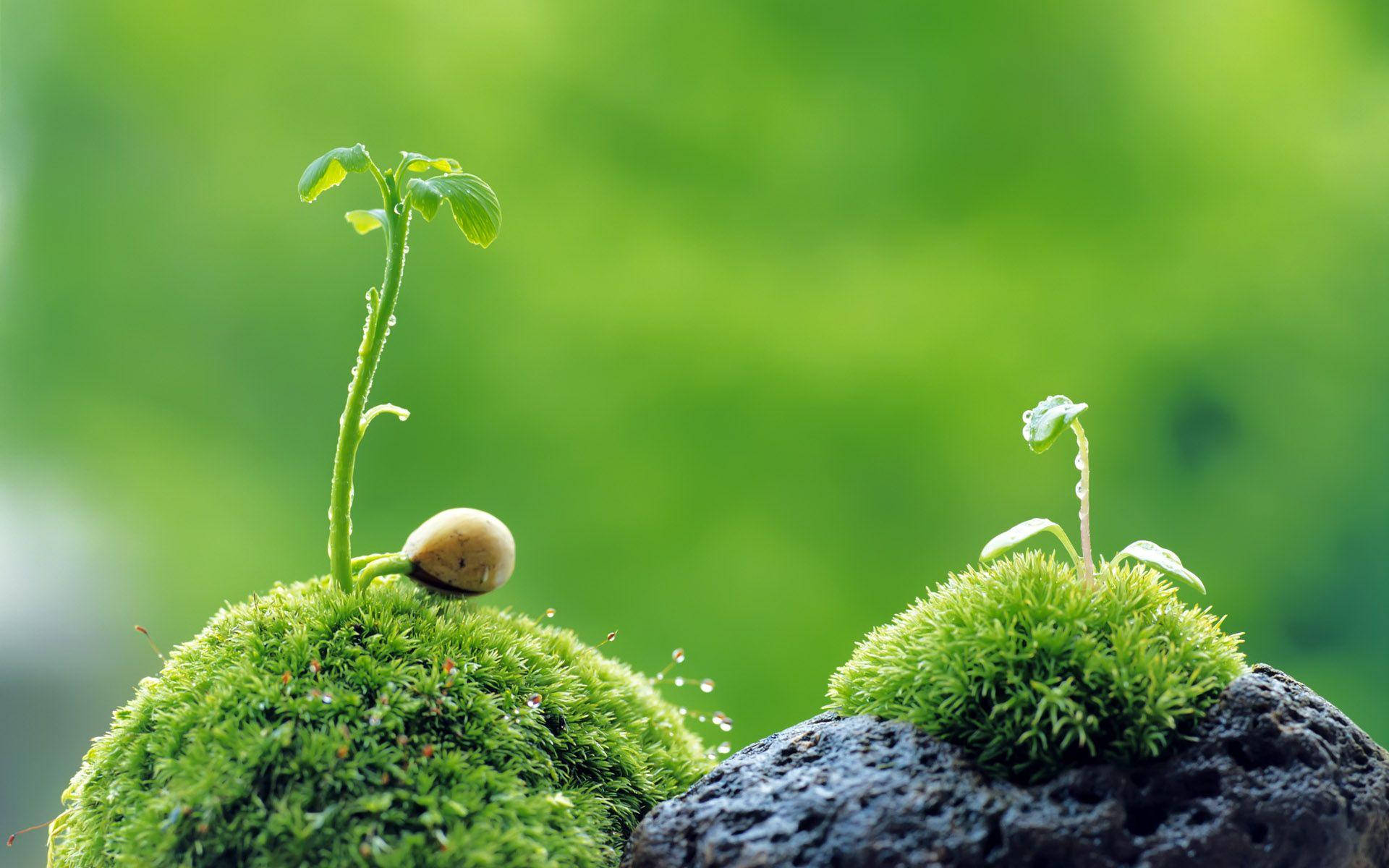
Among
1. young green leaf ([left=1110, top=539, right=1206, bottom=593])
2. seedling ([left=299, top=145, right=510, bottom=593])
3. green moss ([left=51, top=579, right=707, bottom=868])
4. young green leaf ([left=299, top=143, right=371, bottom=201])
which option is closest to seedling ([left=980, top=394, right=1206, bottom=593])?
young green leaf ([left=1110, top=539, right=1206, bottom=593])

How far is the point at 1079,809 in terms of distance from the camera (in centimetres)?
86

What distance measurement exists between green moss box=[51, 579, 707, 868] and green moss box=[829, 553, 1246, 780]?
0.31m

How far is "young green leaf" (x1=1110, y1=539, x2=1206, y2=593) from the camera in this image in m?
1.00

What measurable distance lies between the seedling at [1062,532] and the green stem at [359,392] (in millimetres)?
731

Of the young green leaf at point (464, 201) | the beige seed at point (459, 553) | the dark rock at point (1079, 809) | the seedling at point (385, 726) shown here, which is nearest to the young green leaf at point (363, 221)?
the seedling at point (385, 726)

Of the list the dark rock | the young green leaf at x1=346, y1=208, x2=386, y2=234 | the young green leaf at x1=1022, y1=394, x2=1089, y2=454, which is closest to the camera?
the dark rock

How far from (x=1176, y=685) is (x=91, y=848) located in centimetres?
108

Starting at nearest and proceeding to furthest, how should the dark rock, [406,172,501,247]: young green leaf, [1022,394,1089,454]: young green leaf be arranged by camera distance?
the dark rock
[1022,394,1089,454]: young green leaf
[406,172,501,247]: young green leaf

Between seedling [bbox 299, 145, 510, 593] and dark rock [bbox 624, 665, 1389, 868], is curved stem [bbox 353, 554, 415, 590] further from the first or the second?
dark rock [bbox 624, 665, 1389, 868]

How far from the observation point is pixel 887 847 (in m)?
0.85

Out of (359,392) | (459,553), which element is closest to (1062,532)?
(459,553)

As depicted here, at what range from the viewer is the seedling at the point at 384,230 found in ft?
3.67

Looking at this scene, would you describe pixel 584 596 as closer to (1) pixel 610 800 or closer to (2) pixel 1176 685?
(1) pixel 610 800

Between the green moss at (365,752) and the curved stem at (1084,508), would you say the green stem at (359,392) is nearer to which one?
the green moss at (365,752)
